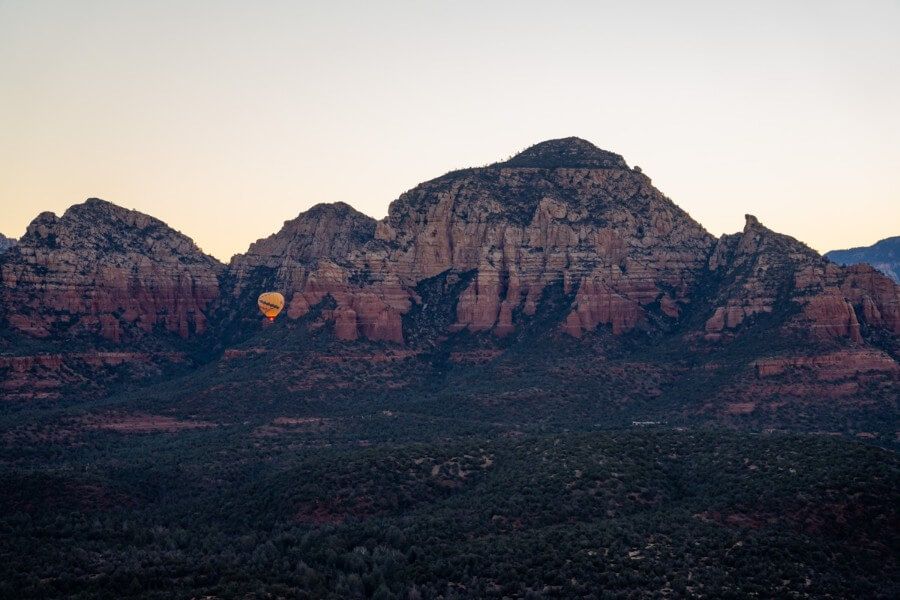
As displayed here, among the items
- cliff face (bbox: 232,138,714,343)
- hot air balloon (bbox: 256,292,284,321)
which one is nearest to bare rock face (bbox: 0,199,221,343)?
hot air balloon (bbox: 256,292,284,321)

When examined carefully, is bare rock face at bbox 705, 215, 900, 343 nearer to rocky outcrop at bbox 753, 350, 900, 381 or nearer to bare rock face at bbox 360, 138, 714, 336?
rocky outcrop at bbox 753, 350, 900, 381

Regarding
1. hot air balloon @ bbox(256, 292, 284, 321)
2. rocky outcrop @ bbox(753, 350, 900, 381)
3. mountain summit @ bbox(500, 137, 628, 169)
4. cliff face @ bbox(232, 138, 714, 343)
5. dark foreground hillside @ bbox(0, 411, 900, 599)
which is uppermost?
mountain summit @ bbox(500, 137, 628, 169)

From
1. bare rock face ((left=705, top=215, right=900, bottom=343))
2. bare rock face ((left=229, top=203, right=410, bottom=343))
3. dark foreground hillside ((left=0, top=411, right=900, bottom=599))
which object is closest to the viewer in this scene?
dark foreground hillside ((left=0, top=411, right=900, bottom=599))

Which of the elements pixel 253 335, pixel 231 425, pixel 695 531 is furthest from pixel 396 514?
pixel 253 335

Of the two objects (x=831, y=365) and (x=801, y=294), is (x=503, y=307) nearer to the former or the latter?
(x=801, y=294)

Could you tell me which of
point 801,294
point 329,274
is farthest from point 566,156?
point 801,294

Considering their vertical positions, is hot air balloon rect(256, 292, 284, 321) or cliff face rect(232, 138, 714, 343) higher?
cliff face rect(232, 138, 714, 343)

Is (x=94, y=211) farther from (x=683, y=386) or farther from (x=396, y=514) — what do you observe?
(x=396, y=514)

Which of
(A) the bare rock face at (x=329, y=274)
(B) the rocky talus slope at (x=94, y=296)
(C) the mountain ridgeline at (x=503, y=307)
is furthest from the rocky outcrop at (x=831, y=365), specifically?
(B) the rocky talus slope at (x=94, y=296)
